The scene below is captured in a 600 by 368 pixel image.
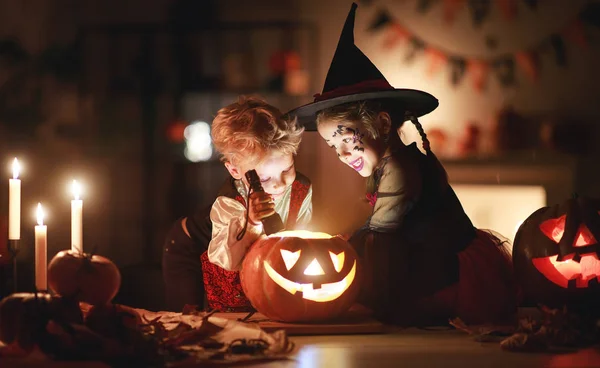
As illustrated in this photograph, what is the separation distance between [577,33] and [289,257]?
3.55 m

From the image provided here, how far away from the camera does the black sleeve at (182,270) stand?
2090 millimetres

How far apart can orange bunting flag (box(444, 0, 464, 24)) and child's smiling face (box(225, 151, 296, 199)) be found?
295cm

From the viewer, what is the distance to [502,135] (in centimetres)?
442

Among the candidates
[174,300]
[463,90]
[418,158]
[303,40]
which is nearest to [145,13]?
[303,40]

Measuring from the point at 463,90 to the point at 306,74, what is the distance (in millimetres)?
923

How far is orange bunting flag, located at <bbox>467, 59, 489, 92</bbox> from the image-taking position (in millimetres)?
4555

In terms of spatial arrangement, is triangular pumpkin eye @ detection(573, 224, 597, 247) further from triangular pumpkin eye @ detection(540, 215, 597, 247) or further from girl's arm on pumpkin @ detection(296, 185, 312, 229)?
girl's arm on pumpkin @ detection(296, 185, 312, 229)

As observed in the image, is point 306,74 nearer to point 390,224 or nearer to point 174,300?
point 174,300

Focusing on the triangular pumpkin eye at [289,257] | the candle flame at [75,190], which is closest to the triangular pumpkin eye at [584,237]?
the triangular pumpkin eye at [289,257]

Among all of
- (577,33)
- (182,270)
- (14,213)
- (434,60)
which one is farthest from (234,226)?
(577,33)

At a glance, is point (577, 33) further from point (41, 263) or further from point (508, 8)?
point (41, 263)

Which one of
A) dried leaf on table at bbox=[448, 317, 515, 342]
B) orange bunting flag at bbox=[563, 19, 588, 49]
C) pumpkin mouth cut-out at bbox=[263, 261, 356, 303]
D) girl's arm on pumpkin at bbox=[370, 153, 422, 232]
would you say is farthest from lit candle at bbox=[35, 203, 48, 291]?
orange bunting flag at bbox=[563, 19, 588, 49]

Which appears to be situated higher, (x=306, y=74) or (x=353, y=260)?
(x=306, y=74)

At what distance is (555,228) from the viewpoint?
1.72 meters
